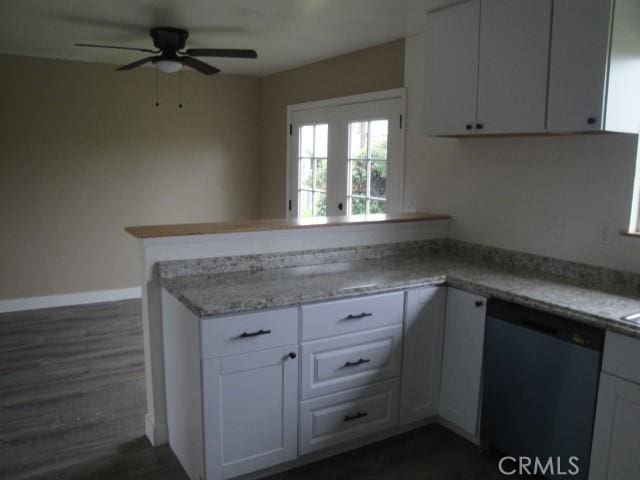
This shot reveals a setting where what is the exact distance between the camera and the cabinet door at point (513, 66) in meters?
2.53

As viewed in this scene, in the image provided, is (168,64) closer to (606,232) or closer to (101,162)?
(101,162)

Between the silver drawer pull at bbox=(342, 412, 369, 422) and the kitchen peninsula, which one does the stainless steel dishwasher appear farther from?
the silver drawer pull at bbox=(342, 412, 369, 422)

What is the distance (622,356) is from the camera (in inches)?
80.0

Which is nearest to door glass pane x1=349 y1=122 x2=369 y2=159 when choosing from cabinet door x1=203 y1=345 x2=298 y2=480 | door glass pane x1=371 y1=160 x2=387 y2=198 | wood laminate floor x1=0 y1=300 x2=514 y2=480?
door glass pane x1=371 y1=160 x2=387 y2=198

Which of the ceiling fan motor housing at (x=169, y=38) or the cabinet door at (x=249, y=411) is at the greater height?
the ceiling fan motor housing at (x=169, y=38)

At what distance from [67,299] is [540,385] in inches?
174

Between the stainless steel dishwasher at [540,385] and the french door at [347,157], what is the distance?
1.73 metres

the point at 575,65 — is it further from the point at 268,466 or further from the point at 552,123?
the point at 268,466

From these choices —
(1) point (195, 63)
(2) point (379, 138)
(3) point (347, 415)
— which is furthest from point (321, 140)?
(3) point (347, 415)

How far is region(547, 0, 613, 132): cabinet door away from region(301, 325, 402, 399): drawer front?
126cm

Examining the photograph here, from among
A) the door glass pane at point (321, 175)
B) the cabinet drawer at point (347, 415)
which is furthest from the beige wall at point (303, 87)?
the cabinet drawer at point (347, 415)

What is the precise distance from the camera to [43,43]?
4.25m

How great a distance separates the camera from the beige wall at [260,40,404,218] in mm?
4082

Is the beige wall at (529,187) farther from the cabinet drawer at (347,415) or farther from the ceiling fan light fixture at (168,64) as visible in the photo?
the ceiling fan light fixture at (168,64)
